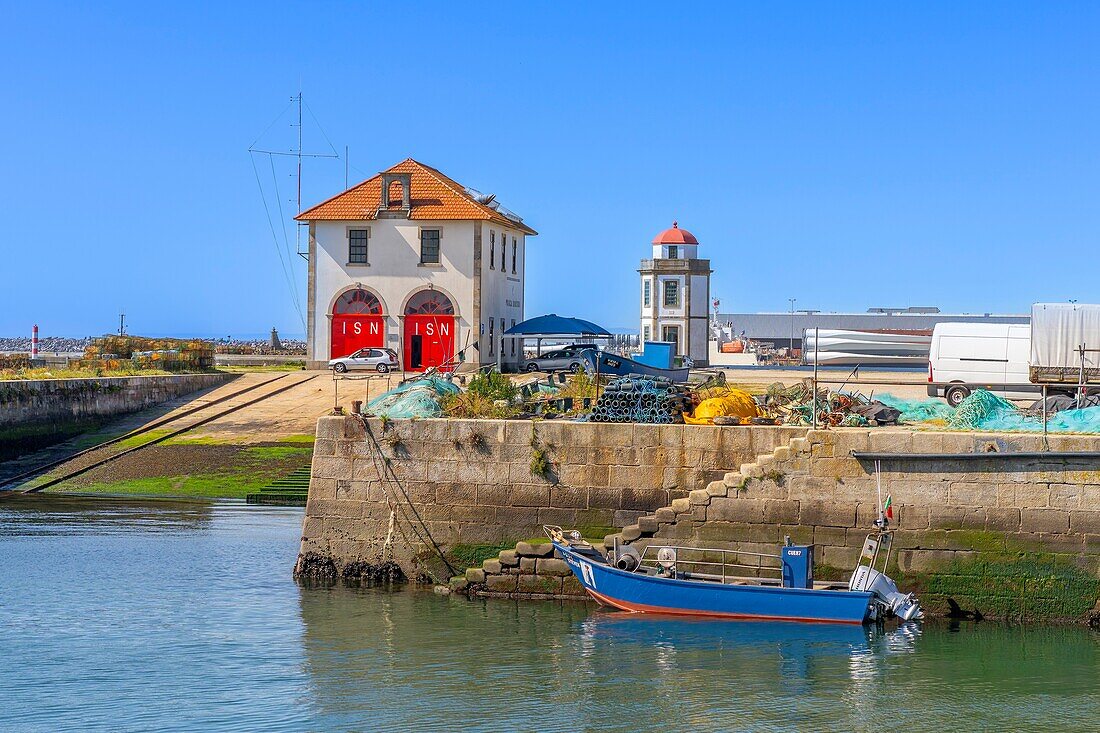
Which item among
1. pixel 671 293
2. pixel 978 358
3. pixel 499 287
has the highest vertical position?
pixel 671 293

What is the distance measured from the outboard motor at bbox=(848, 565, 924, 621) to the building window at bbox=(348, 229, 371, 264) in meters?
32.8

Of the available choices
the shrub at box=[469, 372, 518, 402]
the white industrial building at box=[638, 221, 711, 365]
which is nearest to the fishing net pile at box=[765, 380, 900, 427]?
the shrub at box=[469, 372, 518, 402]

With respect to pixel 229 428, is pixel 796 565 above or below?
below

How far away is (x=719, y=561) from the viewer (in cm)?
1817

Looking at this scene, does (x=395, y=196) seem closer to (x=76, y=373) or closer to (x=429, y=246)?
(x=429, y=246)

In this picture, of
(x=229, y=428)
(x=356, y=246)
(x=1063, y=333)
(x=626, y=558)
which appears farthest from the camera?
(x=356, y=246)

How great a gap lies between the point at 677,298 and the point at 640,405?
47.1 m

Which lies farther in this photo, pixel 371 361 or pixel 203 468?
pixel 371 361

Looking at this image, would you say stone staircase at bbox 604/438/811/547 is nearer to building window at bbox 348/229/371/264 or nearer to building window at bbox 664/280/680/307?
building window at bbox 348/229/371/264

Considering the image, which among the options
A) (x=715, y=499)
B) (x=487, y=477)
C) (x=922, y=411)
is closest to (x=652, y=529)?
(x=715, y=499)

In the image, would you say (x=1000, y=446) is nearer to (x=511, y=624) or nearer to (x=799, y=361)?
(x=511, y=624)

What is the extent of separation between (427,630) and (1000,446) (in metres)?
7.92

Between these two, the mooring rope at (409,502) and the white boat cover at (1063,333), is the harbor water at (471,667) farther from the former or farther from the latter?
the white boat cover at (1063,333)

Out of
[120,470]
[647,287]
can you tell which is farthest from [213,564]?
[647,287]
